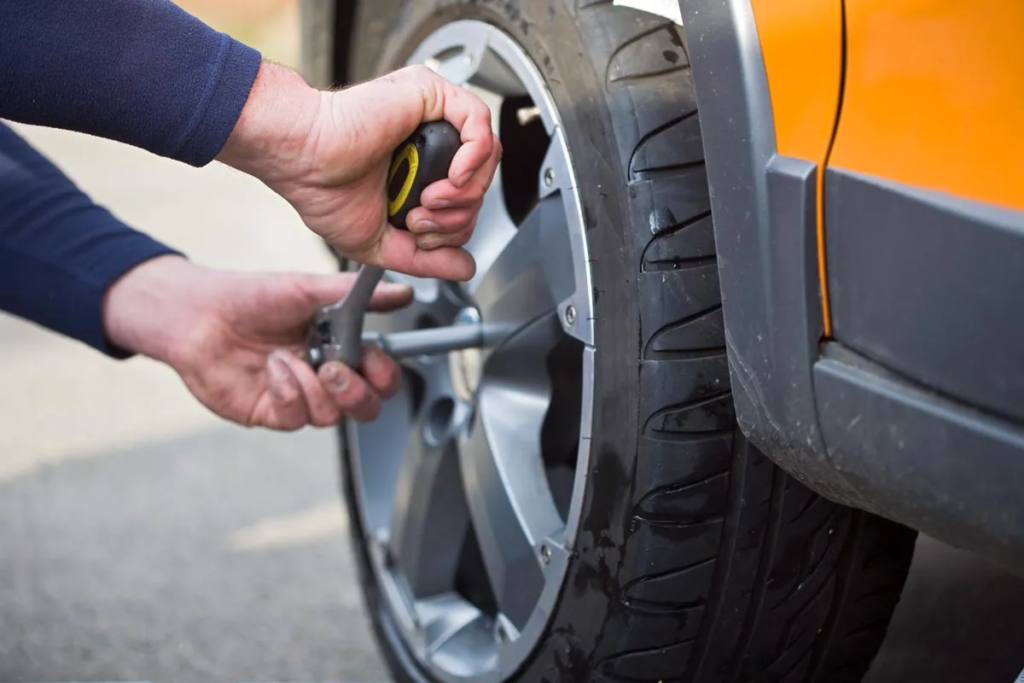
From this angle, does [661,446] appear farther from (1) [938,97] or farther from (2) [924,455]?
(1) [938,97]

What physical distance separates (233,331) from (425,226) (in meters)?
0.70

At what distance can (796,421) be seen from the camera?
1.00 metres

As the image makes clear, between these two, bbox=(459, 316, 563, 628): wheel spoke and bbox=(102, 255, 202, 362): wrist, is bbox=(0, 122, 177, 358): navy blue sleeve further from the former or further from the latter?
bbox=(459, 316, 563, 628): wheel spoke

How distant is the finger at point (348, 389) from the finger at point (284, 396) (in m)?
0.06

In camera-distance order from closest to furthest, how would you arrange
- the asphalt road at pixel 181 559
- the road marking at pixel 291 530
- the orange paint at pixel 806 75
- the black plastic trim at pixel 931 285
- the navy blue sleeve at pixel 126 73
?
the black plastic trim at pixel 931 285
the orange paint at pixel 806 75
the navy blue sleeve at pixel 126 73
the asphalt road at pixel 181 559
the road marking at pixel 291 530

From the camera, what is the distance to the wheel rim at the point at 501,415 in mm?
1321

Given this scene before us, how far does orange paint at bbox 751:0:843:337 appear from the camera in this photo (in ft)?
3.06

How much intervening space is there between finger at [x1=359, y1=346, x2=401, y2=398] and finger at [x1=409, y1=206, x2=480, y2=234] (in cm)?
45

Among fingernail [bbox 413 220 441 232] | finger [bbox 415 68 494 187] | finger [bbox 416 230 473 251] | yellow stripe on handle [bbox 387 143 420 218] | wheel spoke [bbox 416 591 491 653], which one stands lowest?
wheel spoke [bbox 416 591 491 653]

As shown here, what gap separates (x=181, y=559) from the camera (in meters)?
2.49

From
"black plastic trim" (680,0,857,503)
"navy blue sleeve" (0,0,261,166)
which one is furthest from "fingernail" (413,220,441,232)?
"black plastic trim" (680,0,857,503)

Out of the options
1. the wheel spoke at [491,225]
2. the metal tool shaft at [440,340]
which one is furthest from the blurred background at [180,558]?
the wheel spoke at [491,225]

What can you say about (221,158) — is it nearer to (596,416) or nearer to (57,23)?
(57,23)

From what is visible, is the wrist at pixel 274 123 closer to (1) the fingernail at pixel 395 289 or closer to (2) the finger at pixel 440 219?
(2) the finger at pixel 440 219
